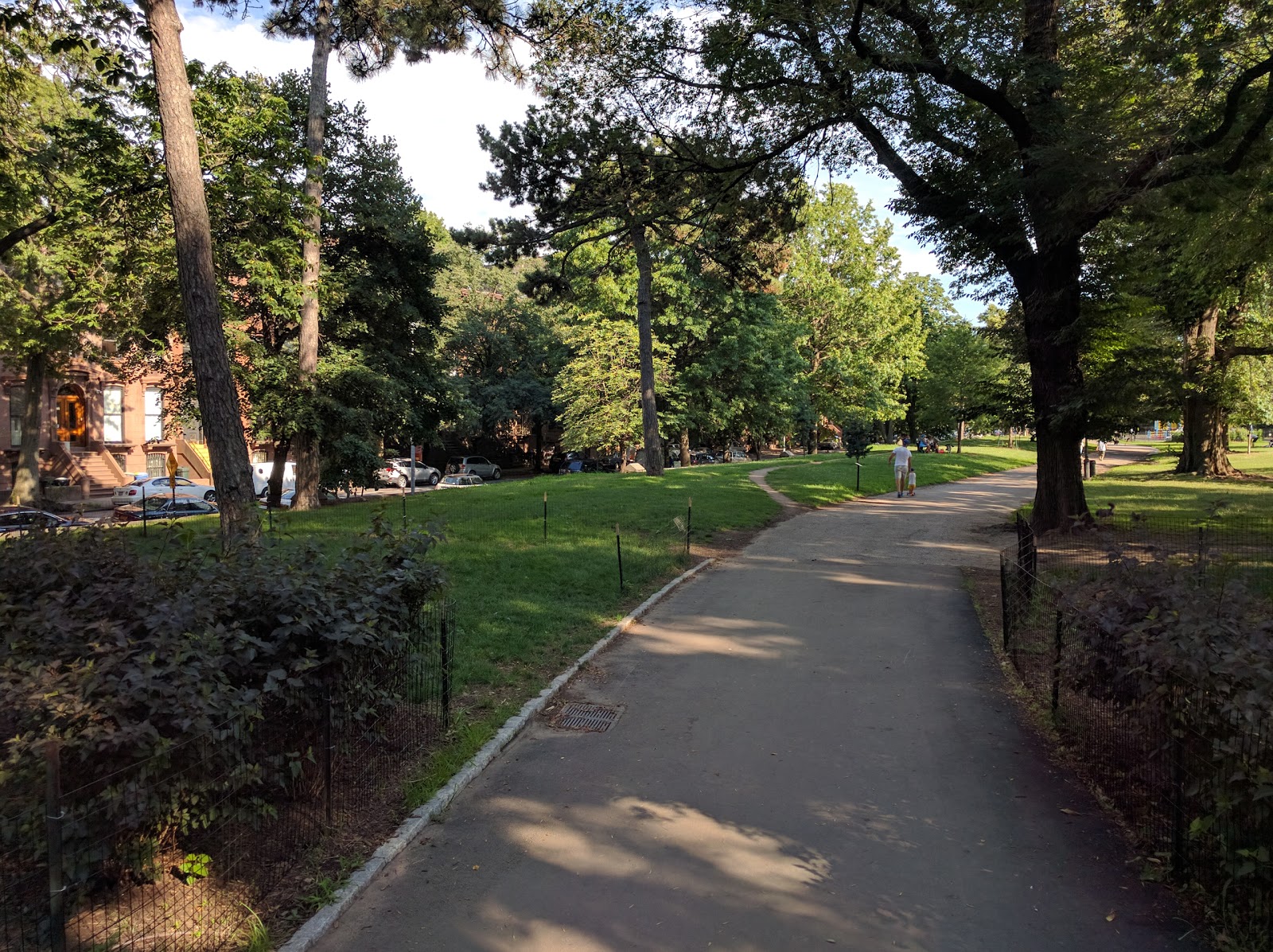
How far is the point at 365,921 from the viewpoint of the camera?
3.85 metres

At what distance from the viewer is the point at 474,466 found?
49.8 metres

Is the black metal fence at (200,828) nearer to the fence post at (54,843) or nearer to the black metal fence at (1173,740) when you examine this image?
the fence post at (54,843)

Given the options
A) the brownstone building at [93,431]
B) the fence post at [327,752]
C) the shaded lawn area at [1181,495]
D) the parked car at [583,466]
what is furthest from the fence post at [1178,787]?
the parked car at [583,466]

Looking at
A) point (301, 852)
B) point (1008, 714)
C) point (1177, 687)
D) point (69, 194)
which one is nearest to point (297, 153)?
point (69, 194)

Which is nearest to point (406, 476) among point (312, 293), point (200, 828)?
point (312, 293)

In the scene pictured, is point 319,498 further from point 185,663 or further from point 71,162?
point 185,663

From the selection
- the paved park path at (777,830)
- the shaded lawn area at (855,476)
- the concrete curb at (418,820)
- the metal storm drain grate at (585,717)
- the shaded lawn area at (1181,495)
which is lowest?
the paved park path at (777,830)

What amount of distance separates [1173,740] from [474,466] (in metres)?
47.6

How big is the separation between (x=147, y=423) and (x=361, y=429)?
1012 inches

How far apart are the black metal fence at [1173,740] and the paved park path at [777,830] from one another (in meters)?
0.29

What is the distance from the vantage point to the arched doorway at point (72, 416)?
37.3 metres

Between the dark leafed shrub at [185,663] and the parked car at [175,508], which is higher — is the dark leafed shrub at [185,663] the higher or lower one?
the higher one

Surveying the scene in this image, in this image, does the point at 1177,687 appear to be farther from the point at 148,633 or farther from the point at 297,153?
the point at 297,153

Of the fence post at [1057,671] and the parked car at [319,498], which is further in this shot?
the parked car at [319,498]
